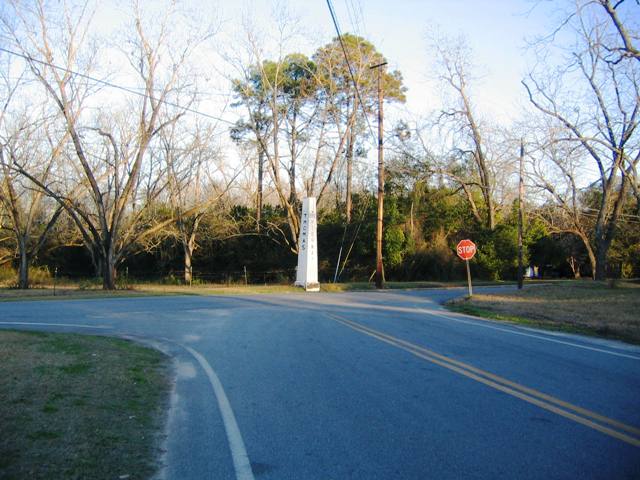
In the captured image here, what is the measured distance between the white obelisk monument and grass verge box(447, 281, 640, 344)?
1092cm

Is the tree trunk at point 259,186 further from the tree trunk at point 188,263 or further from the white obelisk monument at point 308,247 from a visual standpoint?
the white obelisk monument at point 308,247

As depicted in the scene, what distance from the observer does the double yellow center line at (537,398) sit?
583 centimetres

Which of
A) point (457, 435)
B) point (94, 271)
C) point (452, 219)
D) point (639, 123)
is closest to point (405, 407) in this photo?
point (457, 435)

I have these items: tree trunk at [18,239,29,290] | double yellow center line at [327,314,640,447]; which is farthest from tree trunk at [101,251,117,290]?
double yellow center line at [327,314,640,447]

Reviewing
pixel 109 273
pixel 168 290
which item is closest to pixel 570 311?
pixel 168 290

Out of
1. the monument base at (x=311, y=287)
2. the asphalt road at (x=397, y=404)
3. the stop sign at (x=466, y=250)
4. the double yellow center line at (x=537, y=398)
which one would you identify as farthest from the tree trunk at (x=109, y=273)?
the double yellow center line at (x=537, y=398)

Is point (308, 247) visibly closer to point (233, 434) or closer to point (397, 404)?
point (397, 404)

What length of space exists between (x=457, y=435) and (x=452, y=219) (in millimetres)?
46077

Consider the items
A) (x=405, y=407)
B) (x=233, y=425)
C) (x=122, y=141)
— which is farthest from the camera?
(x=122, y=141)

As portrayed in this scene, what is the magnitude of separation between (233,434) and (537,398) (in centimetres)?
380

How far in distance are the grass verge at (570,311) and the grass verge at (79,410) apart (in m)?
10.6

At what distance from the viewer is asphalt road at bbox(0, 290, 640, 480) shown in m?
5.01

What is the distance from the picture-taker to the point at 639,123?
29.7 m

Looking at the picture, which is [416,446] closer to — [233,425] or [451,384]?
[233,425]
